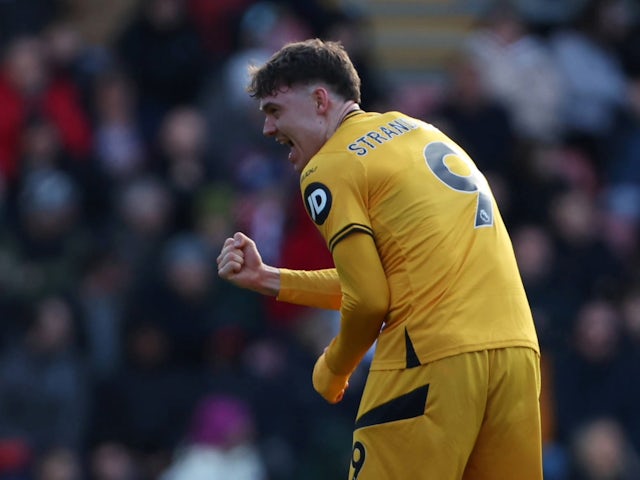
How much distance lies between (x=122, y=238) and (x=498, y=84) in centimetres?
366

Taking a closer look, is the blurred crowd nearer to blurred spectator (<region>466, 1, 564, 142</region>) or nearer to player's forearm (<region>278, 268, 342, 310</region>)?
blurred spectator (<region>466, 1, 564, 142</region>)

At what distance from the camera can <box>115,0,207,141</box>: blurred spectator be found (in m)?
12.9

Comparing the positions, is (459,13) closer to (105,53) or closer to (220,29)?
(220,29)

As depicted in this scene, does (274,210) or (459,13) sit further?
(459,13)

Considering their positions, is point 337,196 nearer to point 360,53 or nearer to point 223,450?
point 223,450

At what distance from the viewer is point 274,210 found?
1148 centimetres

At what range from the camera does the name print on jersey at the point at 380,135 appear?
559cm

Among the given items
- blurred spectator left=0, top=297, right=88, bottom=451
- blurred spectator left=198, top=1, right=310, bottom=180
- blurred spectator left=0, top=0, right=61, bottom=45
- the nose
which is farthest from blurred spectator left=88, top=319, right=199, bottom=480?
the nose

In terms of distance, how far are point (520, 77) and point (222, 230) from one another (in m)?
3.21

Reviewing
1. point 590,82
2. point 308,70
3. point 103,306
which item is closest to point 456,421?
point 308,70

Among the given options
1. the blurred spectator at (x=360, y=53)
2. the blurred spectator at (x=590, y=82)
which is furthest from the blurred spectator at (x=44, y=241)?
the blurred spectator at (x=590, y=82)

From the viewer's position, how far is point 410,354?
18.0ft

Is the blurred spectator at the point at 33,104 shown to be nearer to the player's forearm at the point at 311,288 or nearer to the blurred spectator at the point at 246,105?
the blurred spectator at the point at 246,105

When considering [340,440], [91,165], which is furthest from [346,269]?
[91,165]
